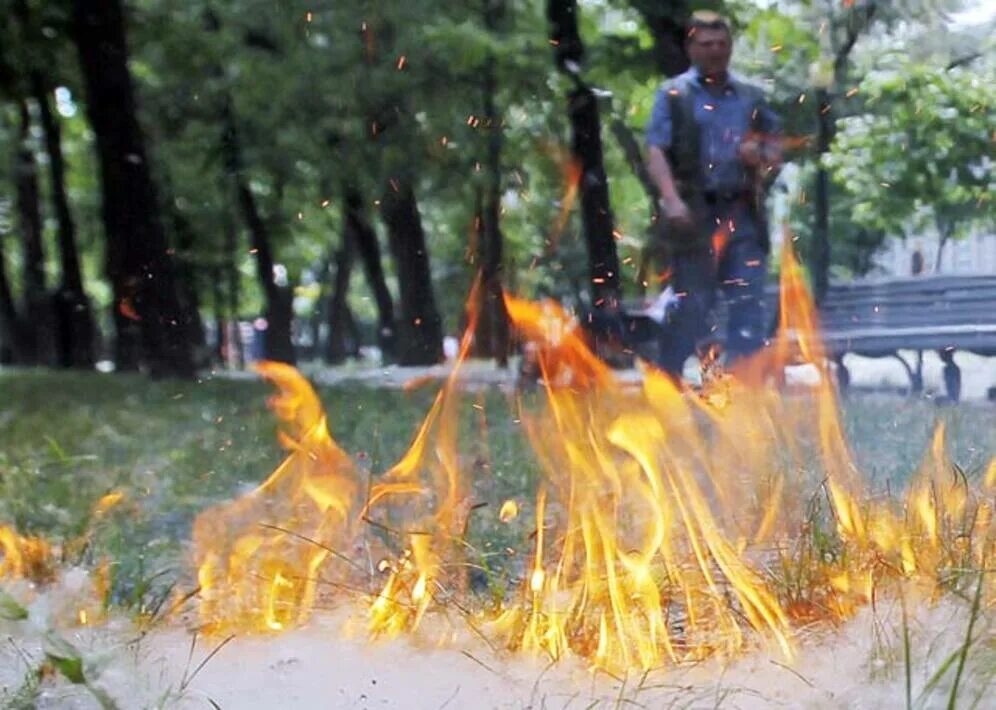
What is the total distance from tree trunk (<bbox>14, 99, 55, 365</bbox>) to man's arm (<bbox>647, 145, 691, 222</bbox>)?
4.69 ft

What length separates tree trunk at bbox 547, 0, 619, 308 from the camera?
263 centimetres

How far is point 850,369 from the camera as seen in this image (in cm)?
275

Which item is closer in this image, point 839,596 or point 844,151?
point 839,596

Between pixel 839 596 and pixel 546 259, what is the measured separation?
900 mm

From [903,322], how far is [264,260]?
1.37 metres

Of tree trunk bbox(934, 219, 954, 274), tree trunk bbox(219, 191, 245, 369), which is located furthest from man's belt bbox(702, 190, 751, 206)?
tree trunk bbox(219, 191, 245, 369)

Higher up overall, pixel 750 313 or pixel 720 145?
pixel 720 145

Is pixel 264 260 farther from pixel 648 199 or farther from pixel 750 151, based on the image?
A: pixel 750 151

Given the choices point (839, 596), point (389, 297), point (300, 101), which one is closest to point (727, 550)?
point (839, 596)

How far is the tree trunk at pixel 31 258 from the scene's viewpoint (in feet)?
9.67

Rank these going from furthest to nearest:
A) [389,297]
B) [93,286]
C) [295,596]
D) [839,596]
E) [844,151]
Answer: [93,286] → [389,297] → [844,151] → [295,596] → [839,596]

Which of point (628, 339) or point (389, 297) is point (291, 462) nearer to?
point (389, 297)

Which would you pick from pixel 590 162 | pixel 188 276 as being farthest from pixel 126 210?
pixel 590 162

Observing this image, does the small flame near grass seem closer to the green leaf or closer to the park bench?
the park bench
